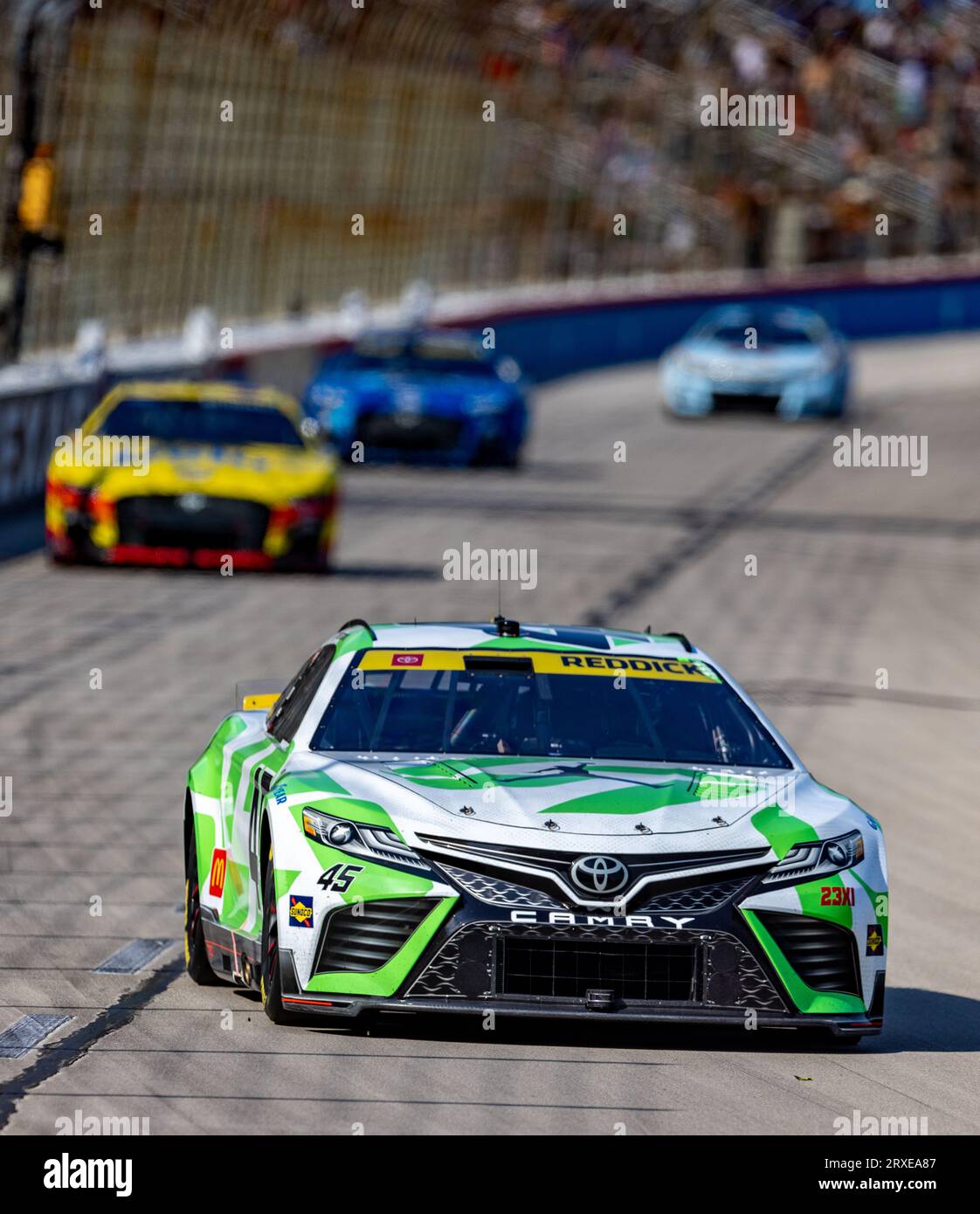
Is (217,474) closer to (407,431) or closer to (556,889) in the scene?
(407,431)

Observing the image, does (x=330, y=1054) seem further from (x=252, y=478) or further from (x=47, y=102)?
(x=47, y=102)

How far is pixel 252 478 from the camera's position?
19172mm

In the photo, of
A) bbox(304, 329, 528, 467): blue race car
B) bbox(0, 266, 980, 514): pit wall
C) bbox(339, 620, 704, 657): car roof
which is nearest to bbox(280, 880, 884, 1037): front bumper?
bbox(339, 620, 704, 657): car roof

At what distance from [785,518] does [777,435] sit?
992 centimetres

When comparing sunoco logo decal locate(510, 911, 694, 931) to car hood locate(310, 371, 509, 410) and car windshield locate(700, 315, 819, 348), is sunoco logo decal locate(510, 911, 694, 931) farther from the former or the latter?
car windshield locate(700, 315, 819, 348)

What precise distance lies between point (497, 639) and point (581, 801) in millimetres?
1329

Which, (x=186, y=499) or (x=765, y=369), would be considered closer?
(x=186, y=499)

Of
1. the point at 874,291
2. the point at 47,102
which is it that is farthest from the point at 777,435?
the point at 874,291

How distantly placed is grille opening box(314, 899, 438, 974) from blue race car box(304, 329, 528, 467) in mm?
20831

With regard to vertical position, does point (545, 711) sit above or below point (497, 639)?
below

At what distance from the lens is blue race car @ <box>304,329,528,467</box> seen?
90.6 ft

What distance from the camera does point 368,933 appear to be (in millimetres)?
6785

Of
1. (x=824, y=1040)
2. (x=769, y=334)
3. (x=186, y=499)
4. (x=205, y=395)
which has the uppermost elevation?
(x=769, y=334)

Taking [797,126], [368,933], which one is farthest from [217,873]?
[797,126]
